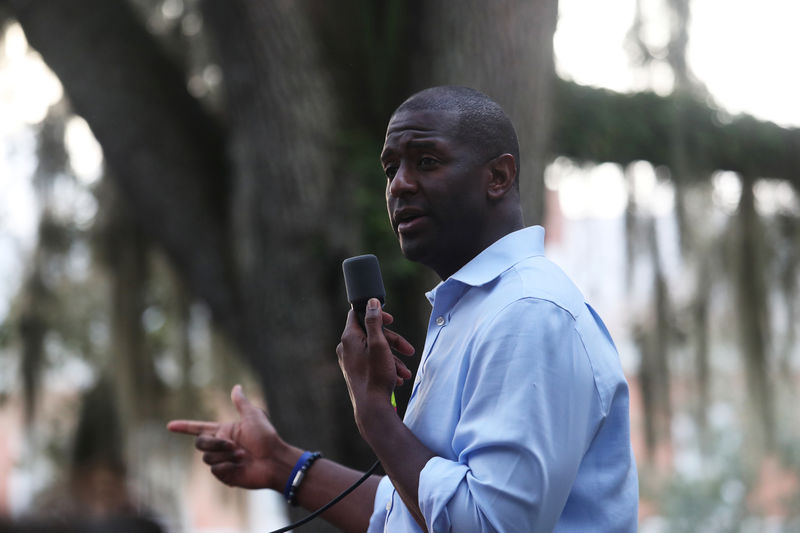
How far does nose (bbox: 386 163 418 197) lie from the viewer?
1.68 m

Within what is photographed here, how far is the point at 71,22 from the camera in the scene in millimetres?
4738

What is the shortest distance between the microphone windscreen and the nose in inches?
4.8

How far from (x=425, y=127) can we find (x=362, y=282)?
276 mm

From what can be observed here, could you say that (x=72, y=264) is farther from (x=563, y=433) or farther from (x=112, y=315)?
(x=563, y=433)

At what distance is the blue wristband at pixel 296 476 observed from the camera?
6.82ft

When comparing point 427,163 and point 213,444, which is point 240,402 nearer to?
point 213,444

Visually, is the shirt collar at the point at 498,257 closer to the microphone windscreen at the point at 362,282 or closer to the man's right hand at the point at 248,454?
the microphone windscreen at the point at 362,282

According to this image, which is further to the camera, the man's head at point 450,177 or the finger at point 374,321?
the man's head at point 450,177

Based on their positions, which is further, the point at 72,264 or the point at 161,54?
the point at 72,264

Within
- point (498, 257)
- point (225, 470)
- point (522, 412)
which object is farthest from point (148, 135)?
point (522, 412)

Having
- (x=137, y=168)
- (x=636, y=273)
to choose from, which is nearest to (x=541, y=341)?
(x=137, y=168)

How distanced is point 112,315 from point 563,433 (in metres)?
5.00

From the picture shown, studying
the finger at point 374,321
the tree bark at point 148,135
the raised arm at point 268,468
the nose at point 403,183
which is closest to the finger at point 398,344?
the finger at point 374,321

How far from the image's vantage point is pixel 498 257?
1.66m
